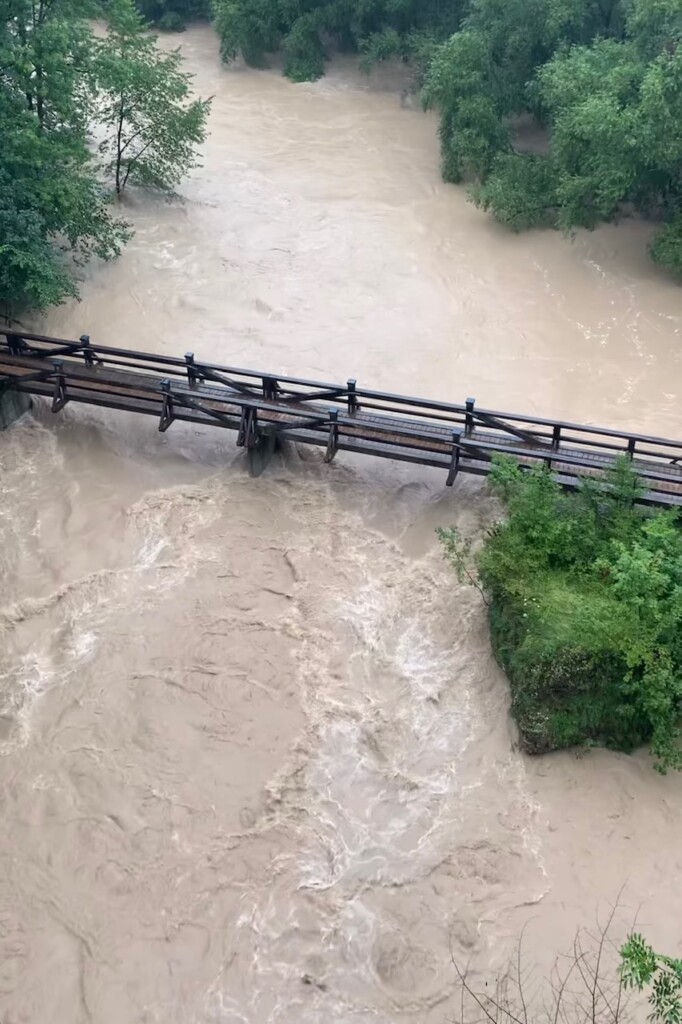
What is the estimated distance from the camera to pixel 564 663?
30.7ft

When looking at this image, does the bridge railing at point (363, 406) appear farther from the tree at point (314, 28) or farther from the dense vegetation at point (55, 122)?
the tree at point (314, 28)

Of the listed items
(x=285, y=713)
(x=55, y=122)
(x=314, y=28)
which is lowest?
(x=285, y=713)

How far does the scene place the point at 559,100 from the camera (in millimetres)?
18984

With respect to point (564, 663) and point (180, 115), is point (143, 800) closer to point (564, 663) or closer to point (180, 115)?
point (564, 663)

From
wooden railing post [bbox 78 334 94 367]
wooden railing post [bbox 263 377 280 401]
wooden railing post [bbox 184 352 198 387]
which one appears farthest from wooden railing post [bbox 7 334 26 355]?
wooden railing post [bbox 263 377 280 401]

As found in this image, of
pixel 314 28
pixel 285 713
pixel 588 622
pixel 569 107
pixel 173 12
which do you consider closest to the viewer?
pixel 588 622

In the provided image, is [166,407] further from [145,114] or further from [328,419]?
[145,114]

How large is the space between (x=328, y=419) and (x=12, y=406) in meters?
5.49

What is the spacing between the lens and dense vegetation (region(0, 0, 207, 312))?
14.4 meters

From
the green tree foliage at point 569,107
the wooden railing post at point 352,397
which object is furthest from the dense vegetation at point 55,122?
the green tree foliage at point 569,107

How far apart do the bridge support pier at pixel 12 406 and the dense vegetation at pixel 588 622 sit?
26.9ft

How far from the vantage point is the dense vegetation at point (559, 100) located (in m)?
16.6

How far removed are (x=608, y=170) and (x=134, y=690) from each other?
13.9 metres

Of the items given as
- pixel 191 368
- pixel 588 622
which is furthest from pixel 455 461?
pixel 191 368
